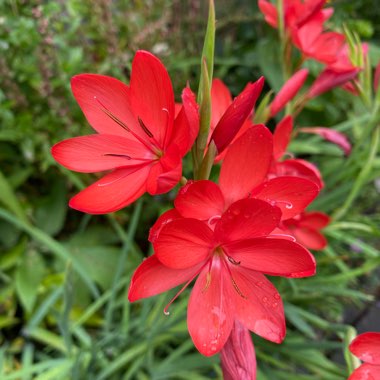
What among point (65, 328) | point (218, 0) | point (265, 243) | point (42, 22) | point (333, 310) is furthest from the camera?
point (218, 0)

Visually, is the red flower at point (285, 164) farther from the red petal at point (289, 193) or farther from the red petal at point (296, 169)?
the red petal at point (289, 193)

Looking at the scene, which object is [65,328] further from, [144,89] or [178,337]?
[144,89]

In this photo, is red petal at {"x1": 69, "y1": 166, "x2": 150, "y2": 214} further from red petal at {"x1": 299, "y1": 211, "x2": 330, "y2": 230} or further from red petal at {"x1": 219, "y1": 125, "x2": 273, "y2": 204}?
red petal at {"x1": 299, "y1": 211, "x2": 330, "y2": 230}

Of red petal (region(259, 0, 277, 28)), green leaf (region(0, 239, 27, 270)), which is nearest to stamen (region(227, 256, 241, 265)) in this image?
red petal (region(259, 0, 277, 28))

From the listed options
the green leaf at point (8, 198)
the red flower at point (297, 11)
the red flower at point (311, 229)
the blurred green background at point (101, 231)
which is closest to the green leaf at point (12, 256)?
the blurred green background at point (101, 231)

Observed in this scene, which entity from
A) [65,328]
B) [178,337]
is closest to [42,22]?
[65,328]

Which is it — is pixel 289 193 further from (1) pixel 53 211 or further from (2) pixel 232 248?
(1) pixel 53 211
